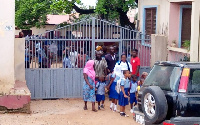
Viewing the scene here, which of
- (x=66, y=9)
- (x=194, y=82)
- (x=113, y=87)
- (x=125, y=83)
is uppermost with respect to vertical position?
(x=66, y=9)

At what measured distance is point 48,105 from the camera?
11156 mm

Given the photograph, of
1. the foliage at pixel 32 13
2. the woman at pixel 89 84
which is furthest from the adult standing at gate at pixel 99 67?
the foliage at pixel 32 13

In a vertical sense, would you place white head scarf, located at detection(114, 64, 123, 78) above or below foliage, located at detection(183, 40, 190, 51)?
below

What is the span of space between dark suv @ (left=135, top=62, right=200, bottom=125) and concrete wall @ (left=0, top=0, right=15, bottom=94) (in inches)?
174

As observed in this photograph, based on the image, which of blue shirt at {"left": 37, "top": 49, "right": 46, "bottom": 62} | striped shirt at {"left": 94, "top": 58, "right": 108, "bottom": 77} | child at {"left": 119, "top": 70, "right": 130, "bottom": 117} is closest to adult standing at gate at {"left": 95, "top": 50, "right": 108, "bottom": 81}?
striped shirt at {"left": 94, "top": 58, "right": 108, "bottom": 77}

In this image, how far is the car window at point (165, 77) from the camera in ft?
20.5

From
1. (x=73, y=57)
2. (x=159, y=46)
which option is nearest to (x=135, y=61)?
(x=159, y=46)

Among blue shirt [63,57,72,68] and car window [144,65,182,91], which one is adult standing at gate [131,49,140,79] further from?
car window [144,65,182,91]

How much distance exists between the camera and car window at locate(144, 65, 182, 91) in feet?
20.5

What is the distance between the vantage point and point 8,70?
1002 cm

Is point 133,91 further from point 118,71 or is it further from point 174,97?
point 174,97

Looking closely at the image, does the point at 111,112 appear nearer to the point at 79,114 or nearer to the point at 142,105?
the point at 79,114

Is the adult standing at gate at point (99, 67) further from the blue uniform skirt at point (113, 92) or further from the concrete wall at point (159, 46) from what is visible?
the concrete wall at point (159, 46)

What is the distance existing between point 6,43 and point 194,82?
5351 millimetres
